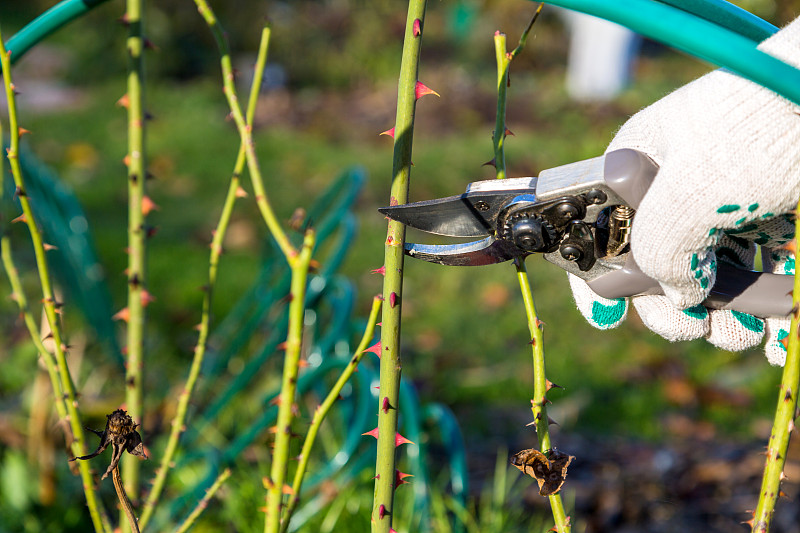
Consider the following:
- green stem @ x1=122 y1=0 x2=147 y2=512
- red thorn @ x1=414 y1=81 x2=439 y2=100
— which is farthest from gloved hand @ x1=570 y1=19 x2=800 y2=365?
green stem @ x1=122 y1=0 x2=147 y2=512

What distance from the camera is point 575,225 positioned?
0.91 m

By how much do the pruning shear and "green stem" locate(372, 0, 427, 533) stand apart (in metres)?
0.04

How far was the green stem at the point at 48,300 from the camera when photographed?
956 millimetres

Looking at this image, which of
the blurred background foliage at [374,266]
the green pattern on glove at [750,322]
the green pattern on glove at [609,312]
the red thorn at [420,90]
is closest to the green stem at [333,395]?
the red thorn at [420,90]

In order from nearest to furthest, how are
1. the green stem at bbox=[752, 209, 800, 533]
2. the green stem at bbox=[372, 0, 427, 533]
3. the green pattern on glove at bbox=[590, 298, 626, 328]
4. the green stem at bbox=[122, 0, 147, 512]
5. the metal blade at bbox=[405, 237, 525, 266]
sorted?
the green stem at bbox=[752, 209, 800, 533] → the green stem at bbox=[372, 0, 427, 533] → the metal blade at bbox=[405, 237, 525, 266] → the green pattern on glove at bbox=[590, 298, 626, 328] → the green stem at bbox=[122, 0, 147, 512]

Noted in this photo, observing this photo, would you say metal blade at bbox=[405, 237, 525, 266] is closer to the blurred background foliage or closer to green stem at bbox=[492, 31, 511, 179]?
green stem at bbox=[492, 31, 511, 179]

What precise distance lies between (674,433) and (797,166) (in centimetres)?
212

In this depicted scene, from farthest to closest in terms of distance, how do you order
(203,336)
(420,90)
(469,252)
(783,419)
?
(203,336), (469,252), (420,90), (783,419)

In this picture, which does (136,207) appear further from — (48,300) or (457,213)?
(457,213)

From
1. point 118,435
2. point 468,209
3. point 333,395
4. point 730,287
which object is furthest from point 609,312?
point 118,435

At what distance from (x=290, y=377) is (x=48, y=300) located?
44 cm

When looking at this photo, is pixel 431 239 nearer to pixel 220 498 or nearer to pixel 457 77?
pixel 220 498

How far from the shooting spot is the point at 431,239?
383 cm

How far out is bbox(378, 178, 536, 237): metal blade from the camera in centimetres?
87
